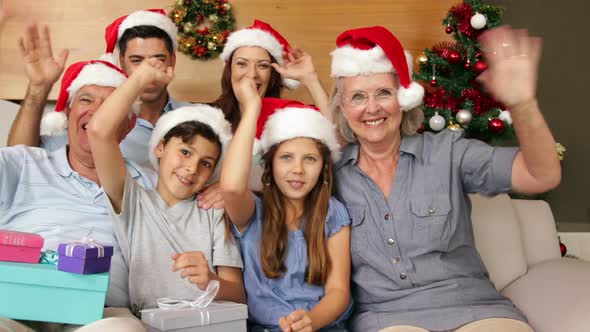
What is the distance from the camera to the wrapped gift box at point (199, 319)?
1.54 m

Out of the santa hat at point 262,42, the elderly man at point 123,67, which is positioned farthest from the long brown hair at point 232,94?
the elderly man at point 123,67

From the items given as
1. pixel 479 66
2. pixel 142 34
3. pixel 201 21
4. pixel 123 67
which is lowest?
pixel 123 67

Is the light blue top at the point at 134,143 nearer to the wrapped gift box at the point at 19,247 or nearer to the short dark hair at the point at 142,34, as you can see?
the short dark hair at the point at 142,34

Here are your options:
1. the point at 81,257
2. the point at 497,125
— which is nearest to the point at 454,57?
the point at 497,125

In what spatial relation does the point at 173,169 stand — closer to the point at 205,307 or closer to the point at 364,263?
the point at 205,307

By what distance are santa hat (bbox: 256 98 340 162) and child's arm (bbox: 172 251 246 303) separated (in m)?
0.45

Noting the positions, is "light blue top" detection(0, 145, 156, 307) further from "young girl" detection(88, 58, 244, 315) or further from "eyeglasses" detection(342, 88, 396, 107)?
"eyeglasses" detection(342, 88, 396, 107)

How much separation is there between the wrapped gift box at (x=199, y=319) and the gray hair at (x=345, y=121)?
2.59ft

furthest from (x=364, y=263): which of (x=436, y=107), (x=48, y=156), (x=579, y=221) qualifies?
(x=579, y=221)

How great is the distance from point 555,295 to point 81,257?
56.9 inches

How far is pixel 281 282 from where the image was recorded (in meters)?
1.97

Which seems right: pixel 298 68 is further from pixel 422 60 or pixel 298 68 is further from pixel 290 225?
pixel 422 60

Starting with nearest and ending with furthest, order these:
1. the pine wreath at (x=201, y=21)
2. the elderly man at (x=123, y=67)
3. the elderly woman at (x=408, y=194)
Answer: the elderly woman at (x=408, y=194) → the elderly man at (x=123, y=67) → the pine wreath at (x=201, y=21)

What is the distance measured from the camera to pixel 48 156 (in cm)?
213
